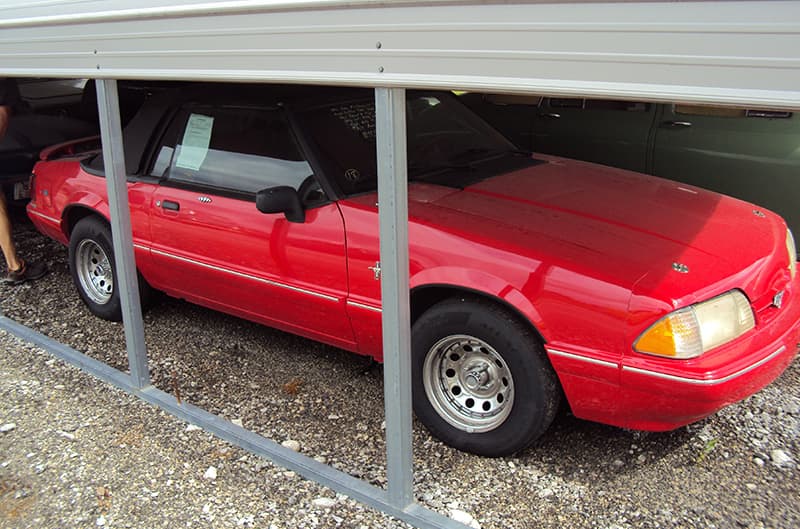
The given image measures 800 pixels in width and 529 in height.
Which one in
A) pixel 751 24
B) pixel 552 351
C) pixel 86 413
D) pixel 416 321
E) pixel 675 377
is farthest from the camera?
pixel 86 413

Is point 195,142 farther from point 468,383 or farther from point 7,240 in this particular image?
point 7,240

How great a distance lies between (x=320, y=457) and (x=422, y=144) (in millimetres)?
1769

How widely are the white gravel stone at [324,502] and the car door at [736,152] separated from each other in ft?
12.2

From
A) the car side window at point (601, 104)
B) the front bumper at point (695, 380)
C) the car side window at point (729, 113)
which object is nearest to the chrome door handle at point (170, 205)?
the front bumper at point (695, 380)

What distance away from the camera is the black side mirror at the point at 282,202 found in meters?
3.50

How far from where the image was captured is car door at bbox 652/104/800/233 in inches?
198

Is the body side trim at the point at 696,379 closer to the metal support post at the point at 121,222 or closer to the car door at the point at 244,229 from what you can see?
the car door at the point at 244,229

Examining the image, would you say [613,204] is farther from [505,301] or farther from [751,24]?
[751,24]

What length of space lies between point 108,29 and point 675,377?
118 inches

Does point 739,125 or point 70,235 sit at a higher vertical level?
point 739,125

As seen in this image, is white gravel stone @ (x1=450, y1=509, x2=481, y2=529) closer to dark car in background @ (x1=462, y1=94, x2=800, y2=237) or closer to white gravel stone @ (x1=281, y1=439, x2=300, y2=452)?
white gravel stone @ (x1=281, y1=439, x2=300, y2=452)

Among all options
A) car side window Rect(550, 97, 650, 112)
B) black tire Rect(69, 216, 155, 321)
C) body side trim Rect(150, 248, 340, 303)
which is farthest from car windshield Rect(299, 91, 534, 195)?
black tire Rect(69, 216, 155, 321)

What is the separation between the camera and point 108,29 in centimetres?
347

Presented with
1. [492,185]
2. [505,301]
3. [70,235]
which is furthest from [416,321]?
[70,235]
